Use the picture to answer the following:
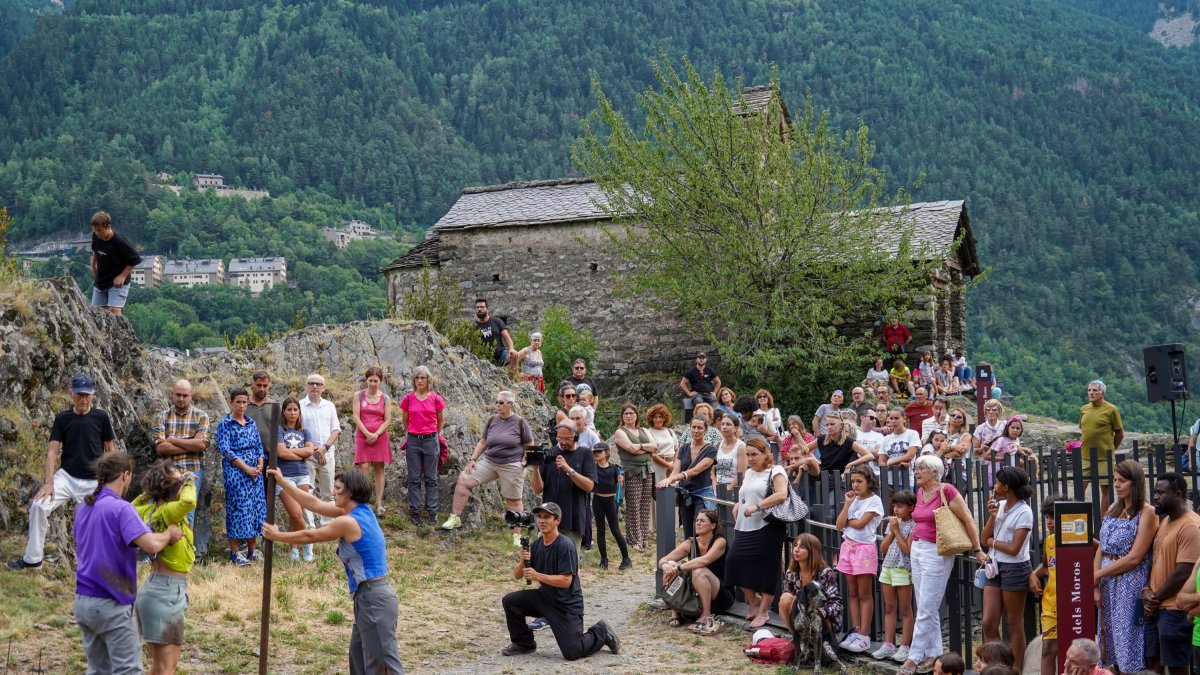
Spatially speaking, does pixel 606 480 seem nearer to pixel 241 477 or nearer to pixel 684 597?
pixel 684 597

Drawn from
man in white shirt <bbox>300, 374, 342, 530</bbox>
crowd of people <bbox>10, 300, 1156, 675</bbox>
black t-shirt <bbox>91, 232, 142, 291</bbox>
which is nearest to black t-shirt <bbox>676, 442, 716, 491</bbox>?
crowd of people <bbox>10, 300, 1156, 675</bbox>

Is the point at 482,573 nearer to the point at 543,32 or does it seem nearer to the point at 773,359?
the point at 773,359

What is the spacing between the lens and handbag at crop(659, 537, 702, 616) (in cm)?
1042

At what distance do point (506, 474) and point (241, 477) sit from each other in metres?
2.94

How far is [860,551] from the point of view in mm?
9164

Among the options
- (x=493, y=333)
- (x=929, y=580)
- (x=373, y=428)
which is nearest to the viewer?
(x=929, y=580)

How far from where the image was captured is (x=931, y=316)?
943 inches

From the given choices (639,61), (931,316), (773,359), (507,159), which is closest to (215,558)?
(773,359)

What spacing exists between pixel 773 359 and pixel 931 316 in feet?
11.9

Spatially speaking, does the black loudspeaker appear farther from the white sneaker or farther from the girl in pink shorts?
the white sneaker

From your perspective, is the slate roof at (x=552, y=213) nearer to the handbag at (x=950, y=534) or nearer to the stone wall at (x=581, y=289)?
the stone wall at (x=581, y=289)

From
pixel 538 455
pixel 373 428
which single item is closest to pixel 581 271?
pixel 373 428

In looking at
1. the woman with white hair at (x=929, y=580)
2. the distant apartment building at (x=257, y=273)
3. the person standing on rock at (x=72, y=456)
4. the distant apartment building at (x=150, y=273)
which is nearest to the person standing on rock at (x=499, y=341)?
the person standing on rock at (x=72, y=456)

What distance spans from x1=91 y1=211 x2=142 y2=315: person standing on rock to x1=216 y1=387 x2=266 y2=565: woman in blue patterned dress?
6.94ft
